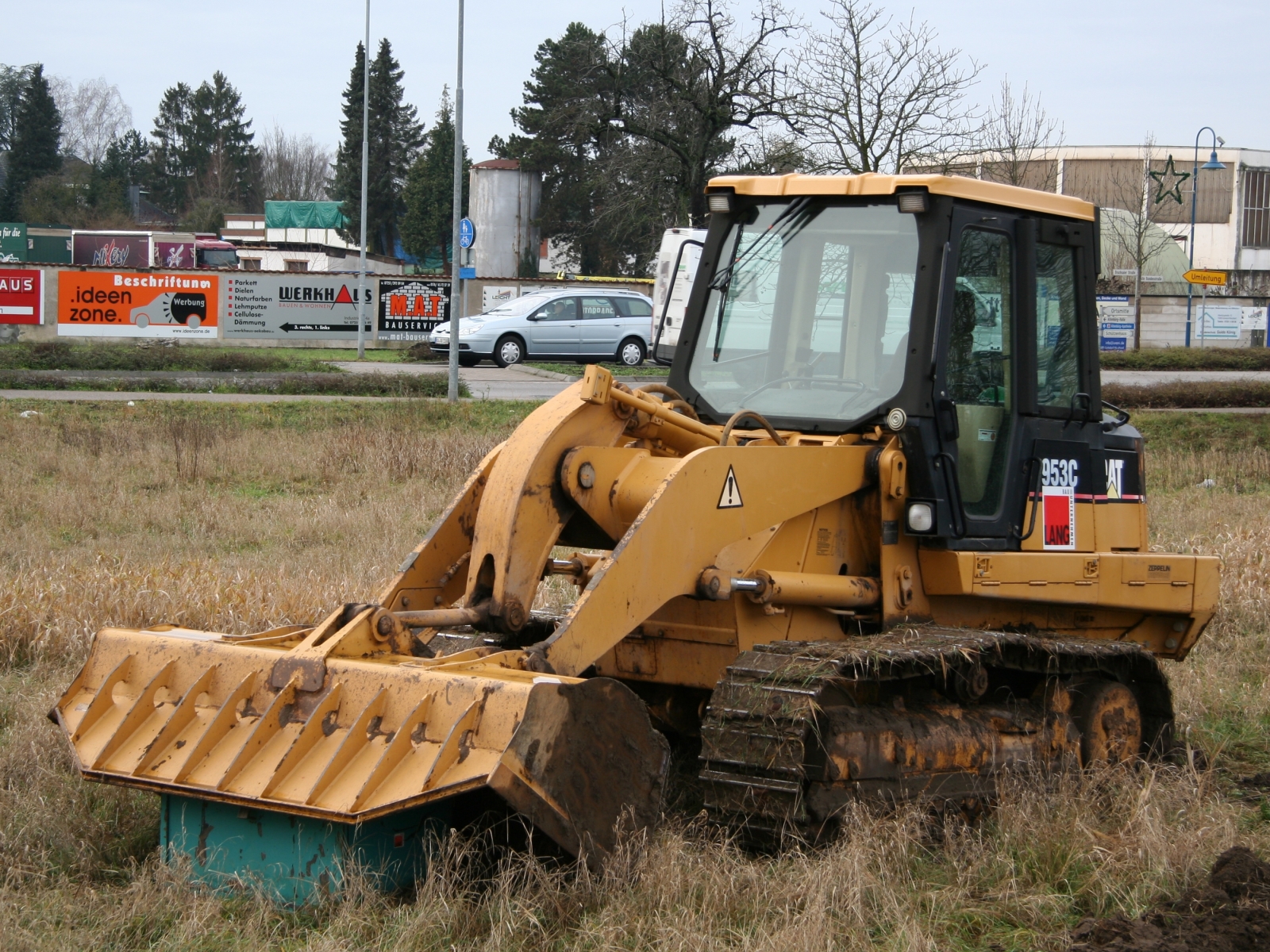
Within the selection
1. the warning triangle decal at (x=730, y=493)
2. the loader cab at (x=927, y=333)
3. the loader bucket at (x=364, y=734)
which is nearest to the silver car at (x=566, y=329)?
the loader cab at (x=927, y=333)

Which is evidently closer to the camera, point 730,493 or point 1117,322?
point 730,493

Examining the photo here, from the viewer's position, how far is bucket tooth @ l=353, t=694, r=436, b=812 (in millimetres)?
4301

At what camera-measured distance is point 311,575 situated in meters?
9.74

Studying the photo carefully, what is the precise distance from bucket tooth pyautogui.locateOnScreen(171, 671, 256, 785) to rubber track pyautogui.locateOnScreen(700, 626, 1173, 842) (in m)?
1.58

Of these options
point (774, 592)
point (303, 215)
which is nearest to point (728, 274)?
point (774, 592)

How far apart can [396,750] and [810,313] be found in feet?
9.59

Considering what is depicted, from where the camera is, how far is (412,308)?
36.8 meters

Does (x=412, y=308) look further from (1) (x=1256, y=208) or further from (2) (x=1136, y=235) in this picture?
(1) (x=1256, y=208)

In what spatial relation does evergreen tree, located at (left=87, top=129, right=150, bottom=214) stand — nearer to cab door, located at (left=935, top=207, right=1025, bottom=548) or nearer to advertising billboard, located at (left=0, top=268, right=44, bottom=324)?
advertising billboard, located at (left=0, top=268, right=44, bottom=324)

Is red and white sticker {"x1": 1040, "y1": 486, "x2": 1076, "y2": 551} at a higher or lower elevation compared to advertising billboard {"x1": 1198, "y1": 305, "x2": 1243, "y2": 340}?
lower

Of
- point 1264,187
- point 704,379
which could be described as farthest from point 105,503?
point 1264,187

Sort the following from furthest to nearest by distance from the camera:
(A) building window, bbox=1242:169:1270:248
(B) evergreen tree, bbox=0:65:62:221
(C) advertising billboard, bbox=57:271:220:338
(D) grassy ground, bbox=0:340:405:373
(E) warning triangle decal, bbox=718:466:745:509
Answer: (B) evergreen tree, bbox=0:65:62:221
(A) building window, bbox=1242:169:1270:248
(C) advertising billboard, bbox=57:271:220:338
(D) grassy ground, bbox=0:340:405:373
(E) warning triangle decal, bbox=718:466:745:509

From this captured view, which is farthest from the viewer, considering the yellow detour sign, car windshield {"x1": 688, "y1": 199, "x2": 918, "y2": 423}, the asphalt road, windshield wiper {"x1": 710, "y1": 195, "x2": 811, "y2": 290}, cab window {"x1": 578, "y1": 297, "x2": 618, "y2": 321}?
the yellow detour sign

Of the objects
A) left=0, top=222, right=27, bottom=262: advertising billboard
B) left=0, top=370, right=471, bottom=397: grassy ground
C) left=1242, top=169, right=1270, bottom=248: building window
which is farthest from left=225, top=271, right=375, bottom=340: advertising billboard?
left=1242, top=169, right=1270, bottom=248: building window
